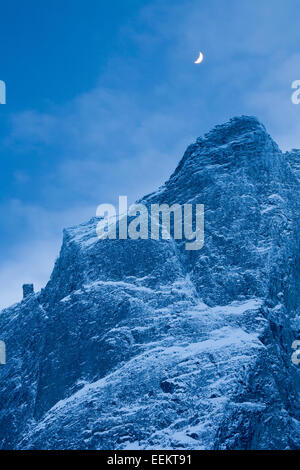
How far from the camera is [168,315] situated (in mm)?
113125

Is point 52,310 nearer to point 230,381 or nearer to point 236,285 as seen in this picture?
point 236,285

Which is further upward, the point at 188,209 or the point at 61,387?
the point at 188,209

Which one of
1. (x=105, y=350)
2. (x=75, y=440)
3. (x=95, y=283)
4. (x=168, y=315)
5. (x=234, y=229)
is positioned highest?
(x=234, y=229)

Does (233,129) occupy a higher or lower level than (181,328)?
higher

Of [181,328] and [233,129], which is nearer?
[181,328]

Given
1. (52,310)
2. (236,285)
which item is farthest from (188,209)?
(52,310)

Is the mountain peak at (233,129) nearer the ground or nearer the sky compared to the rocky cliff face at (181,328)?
nearer the sky

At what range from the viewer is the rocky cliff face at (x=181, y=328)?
3602 inches

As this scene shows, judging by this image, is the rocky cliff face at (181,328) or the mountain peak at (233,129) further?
the mountain peak at (233,129)

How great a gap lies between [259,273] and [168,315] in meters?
22.1

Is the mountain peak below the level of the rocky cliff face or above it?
above

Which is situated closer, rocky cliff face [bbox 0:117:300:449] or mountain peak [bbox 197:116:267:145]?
rocky cliff face [bbox 0:117:300:449]

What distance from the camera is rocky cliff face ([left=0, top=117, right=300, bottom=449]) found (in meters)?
91.5

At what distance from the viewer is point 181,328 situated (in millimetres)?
109375
